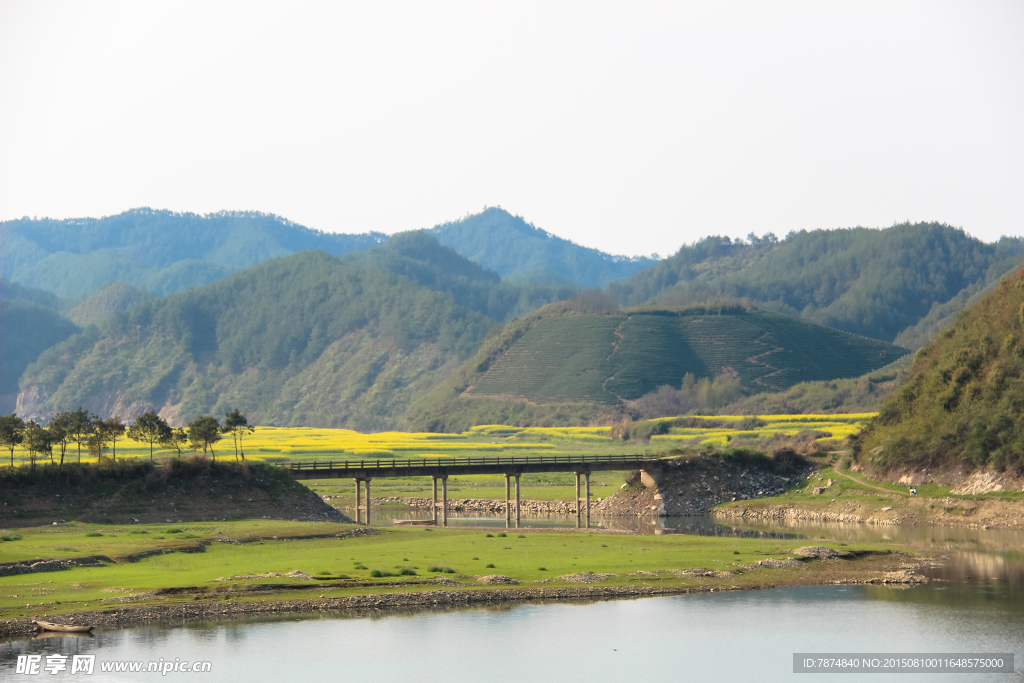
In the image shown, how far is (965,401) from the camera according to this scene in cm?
8562

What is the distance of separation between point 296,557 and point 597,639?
20873 millimetres

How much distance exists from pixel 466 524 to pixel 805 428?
229ft

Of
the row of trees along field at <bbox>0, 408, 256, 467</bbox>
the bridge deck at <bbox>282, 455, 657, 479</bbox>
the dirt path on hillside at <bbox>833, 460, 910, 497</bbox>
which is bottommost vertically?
the dirt path on hillside at <bbox>833, 460, 910, 497</bbox>

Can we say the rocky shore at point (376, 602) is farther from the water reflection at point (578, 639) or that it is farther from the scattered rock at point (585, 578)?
the water reflection at point (578, 639)

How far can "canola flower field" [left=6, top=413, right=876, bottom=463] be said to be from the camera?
127m

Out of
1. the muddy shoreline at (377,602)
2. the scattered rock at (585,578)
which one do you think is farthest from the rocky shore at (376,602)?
the scattered rock at (585,578)

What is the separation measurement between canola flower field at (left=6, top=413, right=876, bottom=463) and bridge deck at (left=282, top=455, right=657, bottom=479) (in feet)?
81.5

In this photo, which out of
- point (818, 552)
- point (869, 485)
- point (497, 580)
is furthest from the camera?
point (869, 485)

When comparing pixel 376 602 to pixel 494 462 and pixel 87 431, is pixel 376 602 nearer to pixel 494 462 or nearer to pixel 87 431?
pixel 87 431

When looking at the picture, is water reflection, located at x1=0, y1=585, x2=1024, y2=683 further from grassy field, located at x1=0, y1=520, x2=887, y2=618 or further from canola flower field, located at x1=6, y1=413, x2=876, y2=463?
canola flower field, located at x1=6, y1=413, x2=876, y2=463

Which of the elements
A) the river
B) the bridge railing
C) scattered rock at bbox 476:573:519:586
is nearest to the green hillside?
the bridge railing

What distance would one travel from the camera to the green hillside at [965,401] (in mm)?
80062

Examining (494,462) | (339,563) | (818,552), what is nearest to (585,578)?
(339,563)

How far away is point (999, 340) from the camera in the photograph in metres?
87.2
